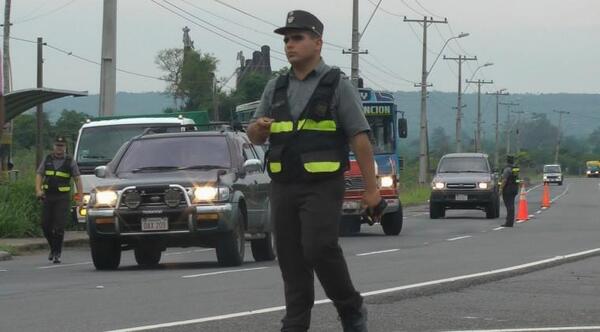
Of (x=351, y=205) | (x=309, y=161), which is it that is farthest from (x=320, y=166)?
(x=351, y=205)

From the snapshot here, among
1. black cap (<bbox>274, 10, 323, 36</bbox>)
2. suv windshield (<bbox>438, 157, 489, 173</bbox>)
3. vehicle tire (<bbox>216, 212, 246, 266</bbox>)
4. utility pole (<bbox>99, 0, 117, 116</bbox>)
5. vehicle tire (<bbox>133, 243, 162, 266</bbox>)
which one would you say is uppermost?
utility pole (<bbox>99, 0, 117, 116</bbox>)

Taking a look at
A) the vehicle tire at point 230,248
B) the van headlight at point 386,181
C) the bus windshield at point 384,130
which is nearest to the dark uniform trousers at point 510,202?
the bus windshield at point 384,130

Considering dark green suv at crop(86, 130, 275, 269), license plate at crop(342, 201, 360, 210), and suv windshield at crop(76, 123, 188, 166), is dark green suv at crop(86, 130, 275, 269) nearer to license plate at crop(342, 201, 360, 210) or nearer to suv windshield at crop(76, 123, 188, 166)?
Answer: suv windshield at crop(76, 123, 188, 166)

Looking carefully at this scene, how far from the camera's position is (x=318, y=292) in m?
12.6

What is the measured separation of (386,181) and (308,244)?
19661 mm

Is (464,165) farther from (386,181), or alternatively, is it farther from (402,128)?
(386,181)

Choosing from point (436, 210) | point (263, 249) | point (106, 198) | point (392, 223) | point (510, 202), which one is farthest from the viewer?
point (436, 210)

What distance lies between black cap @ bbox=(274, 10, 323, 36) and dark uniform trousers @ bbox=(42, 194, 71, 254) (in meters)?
11.7

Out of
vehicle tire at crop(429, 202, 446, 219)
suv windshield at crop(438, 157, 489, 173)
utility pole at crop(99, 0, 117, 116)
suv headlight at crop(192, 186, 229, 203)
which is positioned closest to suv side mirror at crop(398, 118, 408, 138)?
vehicle tire at crop(429, 202, 446, 219)

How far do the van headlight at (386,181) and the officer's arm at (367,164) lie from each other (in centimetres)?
1937

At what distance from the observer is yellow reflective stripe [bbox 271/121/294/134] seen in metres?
7.77

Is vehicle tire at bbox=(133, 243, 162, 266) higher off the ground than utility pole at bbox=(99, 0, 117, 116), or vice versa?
utility pole at bbox=(99, 0, 117, 116)

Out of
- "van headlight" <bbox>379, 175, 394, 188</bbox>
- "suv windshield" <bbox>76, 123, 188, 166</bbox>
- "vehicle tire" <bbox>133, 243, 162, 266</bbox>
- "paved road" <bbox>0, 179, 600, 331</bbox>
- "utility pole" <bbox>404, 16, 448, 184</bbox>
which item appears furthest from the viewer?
"utility pole" <bbox>404, 16, 448, 184</bbox>

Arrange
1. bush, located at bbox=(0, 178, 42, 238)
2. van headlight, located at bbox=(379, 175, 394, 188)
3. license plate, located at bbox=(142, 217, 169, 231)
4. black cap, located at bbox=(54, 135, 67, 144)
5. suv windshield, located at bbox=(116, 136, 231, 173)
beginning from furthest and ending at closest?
van headlight, located at bbox=(379, 175, 394, 188), bush, located at bbox=(0, 178, 42, 238), black cap, located at bbox=(54, 135, 67, 144), suv windshield, located at bbox=(116, 136, 231, 173), license plate, located at bbox=(142, 217, 169, 231)
